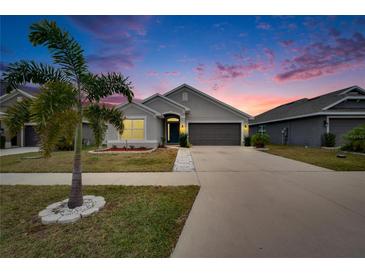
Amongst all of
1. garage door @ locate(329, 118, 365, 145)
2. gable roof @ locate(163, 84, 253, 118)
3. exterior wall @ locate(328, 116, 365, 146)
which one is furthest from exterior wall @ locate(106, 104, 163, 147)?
garage door @ locate(329, 118, 365, 145)

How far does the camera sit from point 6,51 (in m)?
6.00

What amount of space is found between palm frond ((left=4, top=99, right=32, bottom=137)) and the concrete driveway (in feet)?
10.1

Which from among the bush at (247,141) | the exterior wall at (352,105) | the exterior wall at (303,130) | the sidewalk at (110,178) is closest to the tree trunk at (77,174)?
the sidewalk at (110,178)

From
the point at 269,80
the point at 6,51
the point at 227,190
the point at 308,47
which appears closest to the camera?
the point at 227,190

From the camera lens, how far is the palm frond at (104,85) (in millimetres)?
3591

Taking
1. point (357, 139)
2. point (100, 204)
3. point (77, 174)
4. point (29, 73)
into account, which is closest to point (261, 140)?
point (357, 139)

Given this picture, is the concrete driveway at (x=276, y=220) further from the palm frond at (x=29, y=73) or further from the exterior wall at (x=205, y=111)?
the exterior wall at (x=205, y=111)

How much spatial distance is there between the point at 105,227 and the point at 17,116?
2256mm

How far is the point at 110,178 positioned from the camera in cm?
571

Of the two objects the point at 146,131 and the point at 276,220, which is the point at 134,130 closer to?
the point at 146,131

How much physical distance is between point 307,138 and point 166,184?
16969 mm
